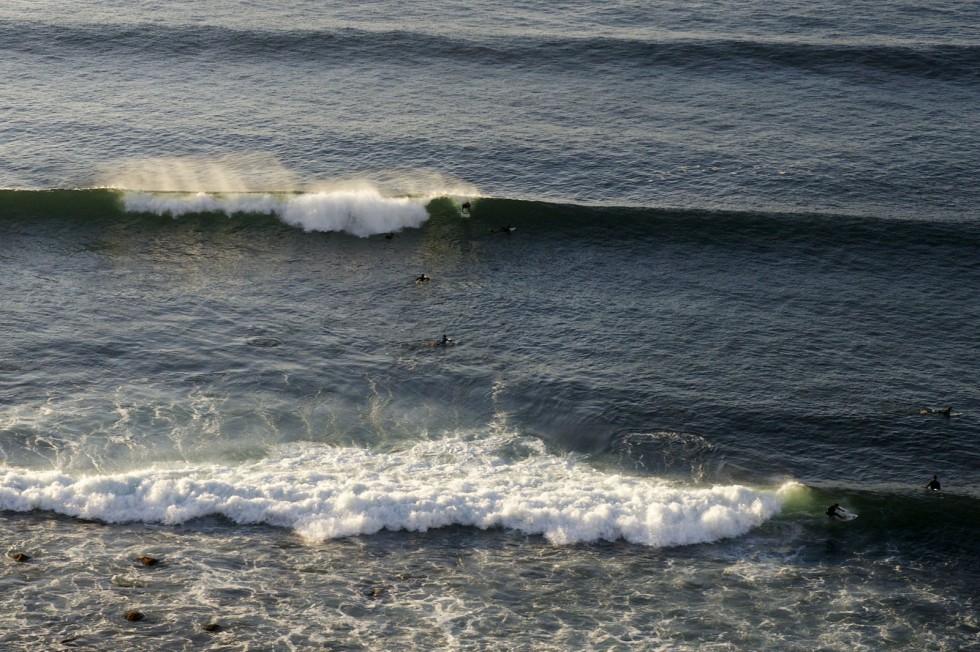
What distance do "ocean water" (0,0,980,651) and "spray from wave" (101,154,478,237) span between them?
A: 6.0 inches

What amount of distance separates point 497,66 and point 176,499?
32.9m

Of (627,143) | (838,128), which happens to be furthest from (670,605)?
(838,128)

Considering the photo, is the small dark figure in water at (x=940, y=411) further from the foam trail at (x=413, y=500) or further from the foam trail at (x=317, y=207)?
the foam trail at (x=317, y=207)

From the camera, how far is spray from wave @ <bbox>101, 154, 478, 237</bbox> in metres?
43.9

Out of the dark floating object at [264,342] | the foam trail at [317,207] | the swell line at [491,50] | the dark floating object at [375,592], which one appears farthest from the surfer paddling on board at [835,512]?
the swell line at [491,50]

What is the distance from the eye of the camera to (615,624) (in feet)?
82.3

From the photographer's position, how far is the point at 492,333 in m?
36.3

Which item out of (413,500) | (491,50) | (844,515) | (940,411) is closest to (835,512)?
(844,515)

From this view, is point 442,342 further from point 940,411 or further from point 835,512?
point 940,411

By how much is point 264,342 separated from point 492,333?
7114 millimetres

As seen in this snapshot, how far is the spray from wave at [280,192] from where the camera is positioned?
144ft

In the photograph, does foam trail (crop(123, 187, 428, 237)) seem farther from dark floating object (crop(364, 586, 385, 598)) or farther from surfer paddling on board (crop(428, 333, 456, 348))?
dark floating object (crop(364, 586, 385, 598))

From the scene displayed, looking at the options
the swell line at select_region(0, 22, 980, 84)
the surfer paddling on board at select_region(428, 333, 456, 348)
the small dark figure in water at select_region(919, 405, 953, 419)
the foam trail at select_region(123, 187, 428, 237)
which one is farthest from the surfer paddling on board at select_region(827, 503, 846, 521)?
the swell line at select_region(0, 22, 980, 84)

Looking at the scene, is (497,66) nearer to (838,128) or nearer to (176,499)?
(838,128)
